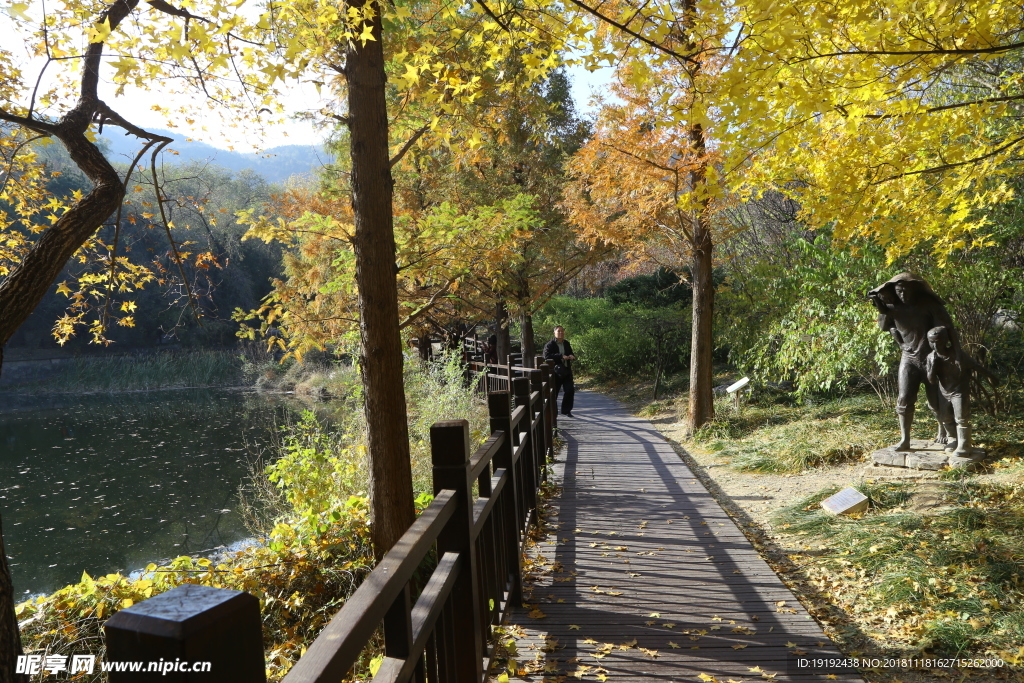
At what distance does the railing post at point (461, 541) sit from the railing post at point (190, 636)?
71.6 inches

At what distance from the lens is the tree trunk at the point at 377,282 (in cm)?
444

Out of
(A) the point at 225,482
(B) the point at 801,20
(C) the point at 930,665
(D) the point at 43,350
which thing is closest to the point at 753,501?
(C) the point at 930,665

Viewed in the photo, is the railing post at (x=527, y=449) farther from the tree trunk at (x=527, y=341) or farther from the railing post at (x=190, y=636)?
the tree trunk at (x=527, y=341)

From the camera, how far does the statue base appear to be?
6.69 m

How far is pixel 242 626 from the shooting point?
850mm

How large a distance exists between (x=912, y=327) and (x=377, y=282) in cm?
566

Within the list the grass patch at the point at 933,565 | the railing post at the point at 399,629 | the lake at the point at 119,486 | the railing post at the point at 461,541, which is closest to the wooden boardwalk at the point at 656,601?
the grass patch at the point at 933,565

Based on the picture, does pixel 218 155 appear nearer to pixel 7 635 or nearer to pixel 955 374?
pixel 7 635

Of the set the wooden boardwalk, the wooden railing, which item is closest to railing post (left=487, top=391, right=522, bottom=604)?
the wooden railing

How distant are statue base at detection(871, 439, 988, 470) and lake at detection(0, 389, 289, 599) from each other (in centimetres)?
825

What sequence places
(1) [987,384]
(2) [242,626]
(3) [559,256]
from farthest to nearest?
(3) [559,256] → (1) [987,384] → (2) [242,626]

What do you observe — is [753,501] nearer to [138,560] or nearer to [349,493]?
[349,493]

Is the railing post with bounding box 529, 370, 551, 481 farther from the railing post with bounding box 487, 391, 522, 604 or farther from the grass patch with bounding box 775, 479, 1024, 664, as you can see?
the railing post with bounding box 487, 391, 522, 604

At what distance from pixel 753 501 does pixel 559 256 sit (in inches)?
306
